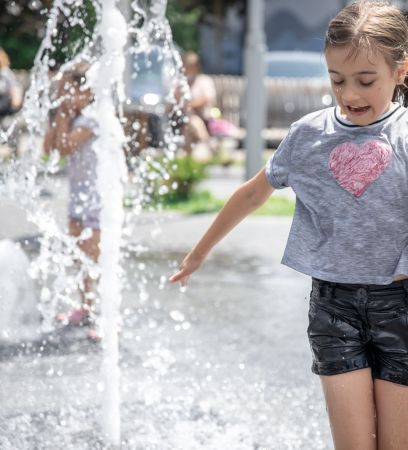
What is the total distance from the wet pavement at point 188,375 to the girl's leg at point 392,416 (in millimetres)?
863

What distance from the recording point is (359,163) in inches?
92.8

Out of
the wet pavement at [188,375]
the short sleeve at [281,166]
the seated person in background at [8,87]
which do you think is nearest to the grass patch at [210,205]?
the seated person in background at [8,87]

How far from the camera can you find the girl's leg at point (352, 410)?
2.34m

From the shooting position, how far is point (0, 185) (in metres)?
4.45

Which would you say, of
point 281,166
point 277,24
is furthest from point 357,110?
point 277,24

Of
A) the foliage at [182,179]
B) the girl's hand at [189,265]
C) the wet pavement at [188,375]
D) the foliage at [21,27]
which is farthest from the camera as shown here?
the foliage at [21,27]

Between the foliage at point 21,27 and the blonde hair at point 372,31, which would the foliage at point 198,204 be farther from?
the blonde hair at point 372,31

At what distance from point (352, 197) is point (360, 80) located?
278mm

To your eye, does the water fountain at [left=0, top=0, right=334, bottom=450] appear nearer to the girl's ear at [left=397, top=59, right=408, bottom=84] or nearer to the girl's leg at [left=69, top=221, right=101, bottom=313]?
the girl's leg at [left=69, top=221, right=101, bottom=313]

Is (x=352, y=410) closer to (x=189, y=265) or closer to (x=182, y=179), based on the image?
(x=189, y=265)

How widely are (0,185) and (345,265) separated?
2.44 m

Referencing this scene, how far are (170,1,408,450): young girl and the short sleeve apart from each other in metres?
0.10

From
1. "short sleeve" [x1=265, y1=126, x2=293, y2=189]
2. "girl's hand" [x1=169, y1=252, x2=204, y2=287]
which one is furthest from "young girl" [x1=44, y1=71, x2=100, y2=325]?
"short sleeve" [x1=265, y1=126, x2=293, y2=189]

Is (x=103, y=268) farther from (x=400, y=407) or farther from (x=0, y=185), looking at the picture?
(x=400, y=407)
